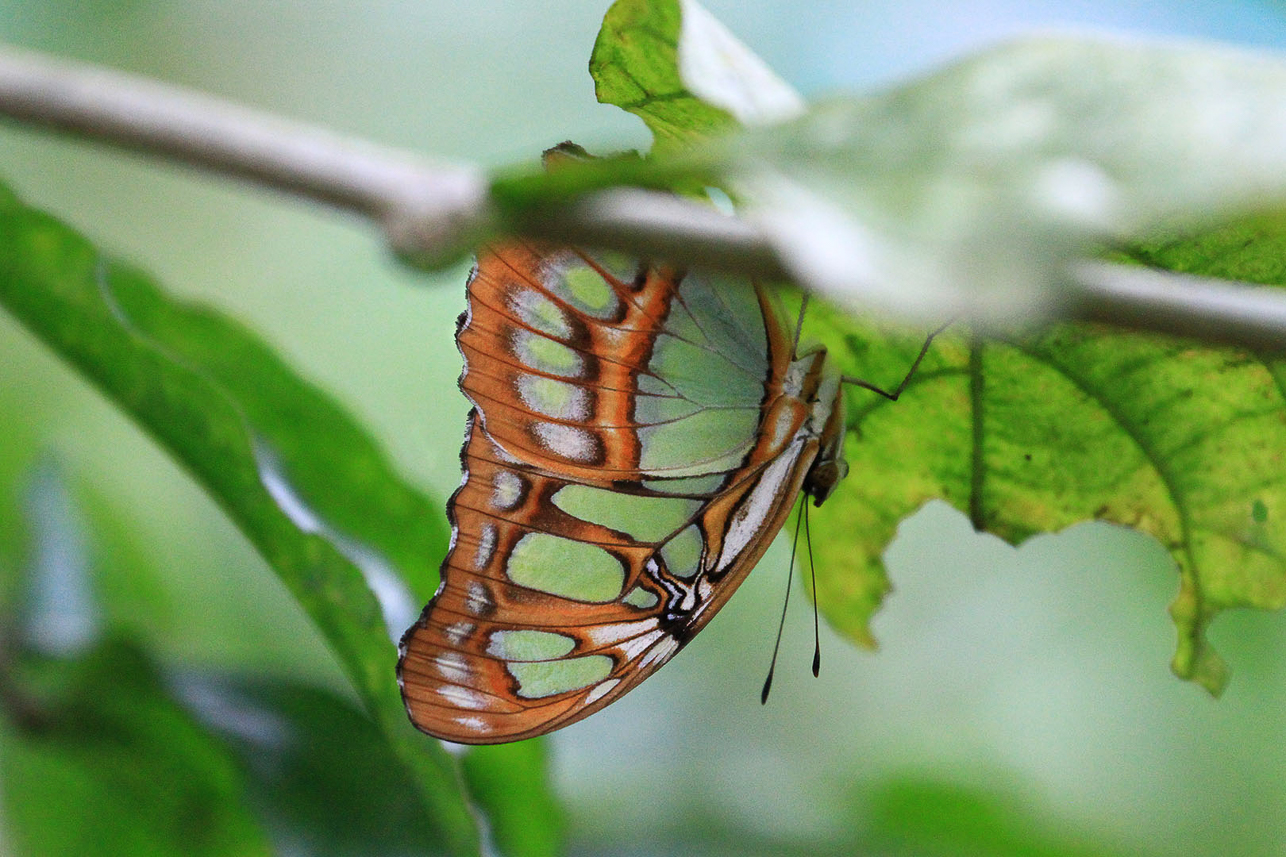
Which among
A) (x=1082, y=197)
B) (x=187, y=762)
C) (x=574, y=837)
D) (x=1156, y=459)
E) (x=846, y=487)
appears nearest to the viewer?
(x=1082, y=197)

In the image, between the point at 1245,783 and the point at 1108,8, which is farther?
the point at 1245,783

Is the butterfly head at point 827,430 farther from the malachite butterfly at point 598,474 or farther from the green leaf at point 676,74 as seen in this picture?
the green leaf at point 676,74

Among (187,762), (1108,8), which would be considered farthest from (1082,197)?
(1108,8)

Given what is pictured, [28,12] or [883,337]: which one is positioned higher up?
[28,12]

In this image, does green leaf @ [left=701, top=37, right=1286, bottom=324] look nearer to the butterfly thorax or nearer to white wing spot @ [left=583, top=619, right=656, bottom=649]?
the butterfly thorax

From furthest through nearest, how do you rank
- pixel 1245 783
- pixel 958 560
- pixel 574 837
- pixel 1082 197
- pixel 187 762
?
1. pixel 958 560
2. pixel 1245 783
3. pixel 574 837
4. pixel 187 762
5. pixel 1082 197

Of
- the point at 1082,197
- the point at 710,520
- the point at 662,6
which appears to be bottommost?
the point at 710,520

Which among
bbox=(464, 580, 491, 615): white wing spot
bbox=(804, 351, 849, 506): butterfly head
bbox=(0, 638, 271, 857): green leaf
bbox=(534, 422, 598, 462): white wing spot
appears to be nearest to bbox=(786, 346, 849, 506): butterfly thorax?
bbox=(804, 351, 849, 506): butterfly head

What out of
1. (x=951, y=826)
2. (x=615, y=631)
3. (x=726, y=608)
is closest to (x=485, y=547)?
(x=615, y=631)

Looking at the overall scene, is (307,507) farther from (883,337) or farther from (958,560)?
(958,560)
